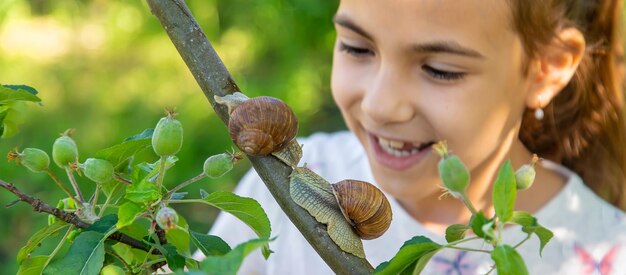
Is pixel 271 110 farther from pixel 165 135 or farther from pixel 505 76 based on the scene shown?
pixel 505 76

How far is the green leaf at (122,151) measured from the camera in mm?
735

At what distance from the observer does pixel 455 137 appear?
4.96 ft

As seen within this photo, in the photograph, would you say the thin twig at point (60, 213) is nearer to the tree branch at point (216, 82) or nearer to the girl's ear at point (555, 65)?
the tree branch at point (216, 82)

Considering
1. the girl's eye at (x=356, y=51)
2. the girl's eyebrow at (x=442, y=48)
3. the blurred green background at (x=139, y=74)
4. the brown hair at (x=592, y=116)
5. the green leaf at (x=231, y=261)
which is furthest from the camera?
the blurred green background at (x=139, y=74)

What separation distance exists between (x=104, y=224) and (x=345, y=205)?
0.23m

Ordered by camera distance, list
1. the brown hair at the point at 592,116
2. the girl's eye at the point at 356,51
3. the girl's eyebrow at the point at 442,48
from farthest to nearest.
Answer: the brown hair at the point at 592,116, the girl's eye at the point at 356,51, the girl's eyebrow at the point at 442,48

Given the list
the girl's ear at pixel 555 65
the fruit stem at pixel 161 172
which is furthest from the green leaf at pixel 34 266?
the girl's ear at pixel 555 65

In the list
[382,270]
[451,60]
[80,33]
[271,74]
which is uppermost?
[80,33]

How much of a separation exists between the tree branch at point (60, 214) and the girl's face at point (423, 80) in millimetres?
768

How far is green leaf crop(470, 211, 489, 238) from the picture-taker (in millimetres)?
592

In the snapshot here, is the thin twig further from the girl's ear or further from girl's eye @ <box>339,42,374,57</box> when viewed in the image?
the girl's ear

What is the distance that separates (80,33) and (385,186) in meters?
2.54

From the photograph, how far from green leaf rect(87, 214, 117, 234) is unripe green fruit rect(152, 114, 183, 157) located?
2.6 inches

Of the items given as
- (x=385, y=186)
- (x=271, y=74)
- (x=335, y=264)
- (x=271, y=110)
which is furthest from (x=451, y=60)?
(x=271, y=74)
